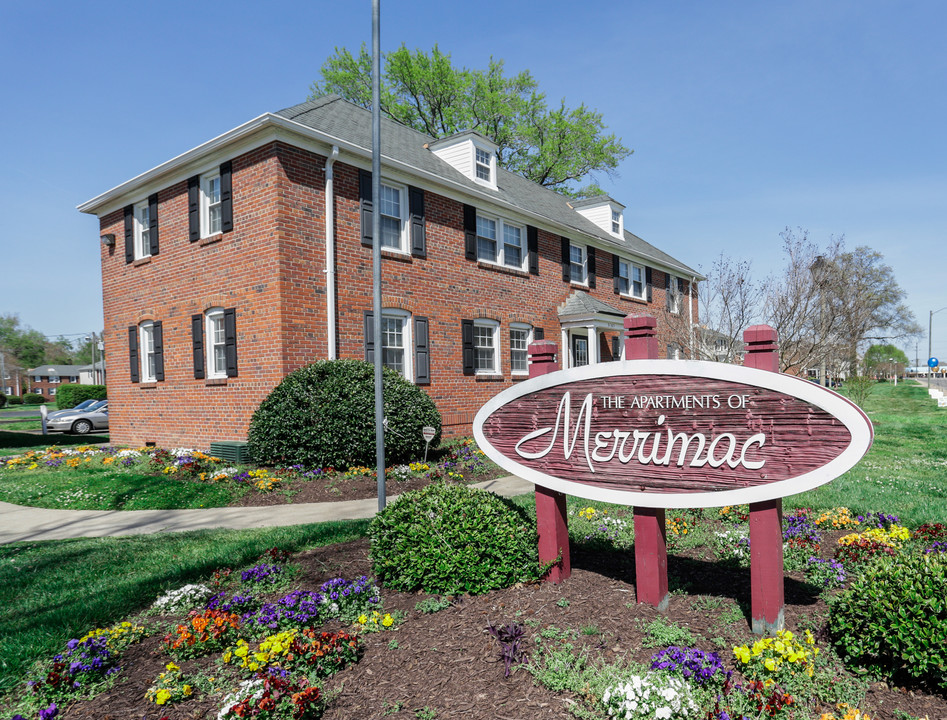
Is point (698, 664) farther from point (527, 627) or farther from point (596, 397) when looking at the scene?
point (596, 397)

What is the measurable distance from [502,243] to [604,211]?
8.28 meters

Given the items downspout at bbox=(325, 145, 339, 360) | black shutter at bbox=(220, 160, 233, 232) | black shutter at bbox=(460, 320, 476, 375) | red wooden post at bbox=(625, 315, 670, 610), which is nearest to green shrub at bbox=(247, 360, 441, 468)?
downspout at bbox=(325, 145, 339, 360)

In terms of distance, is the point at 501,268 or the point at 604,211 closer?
the point at 501,268

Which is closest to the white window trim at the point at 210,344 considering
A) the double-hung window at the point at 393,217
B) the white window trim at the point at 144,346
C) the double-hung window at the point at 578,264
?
the white window trim at the point at 144,346

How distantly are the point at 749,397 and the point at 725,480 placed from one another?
50 centimetres

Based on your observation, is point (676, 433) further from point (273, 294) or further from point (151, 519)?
point (273, 294)

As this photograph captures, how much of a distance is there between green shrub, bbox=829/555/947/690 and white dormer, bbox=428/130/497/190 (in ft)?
49.6

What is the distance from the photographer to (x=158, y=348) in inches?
562

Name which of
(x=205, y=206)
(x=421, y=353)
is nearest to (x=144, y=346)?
(x=205, y=206)

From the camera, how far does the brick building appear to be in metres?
11.6

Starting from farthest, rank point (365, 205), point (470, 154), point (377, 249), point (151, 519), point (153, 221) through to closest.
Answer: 1. point (470, 154)
2. point (153, 221)
3. point (365, 205)
4. point (151, 519)
5. point (377, 249)

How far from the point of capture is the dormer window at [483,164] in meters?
17.2

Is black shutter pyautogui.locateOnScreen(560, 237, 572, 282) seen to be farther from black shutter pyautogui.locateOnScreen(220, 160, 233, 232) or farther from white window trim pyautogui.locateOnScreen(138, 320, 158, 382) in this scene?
white window trim pyautogui.locateOnScreen(138, 320, 158, 382)

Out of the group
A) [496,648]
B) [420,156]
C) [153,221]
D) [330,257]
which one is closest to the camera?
[496,648]
